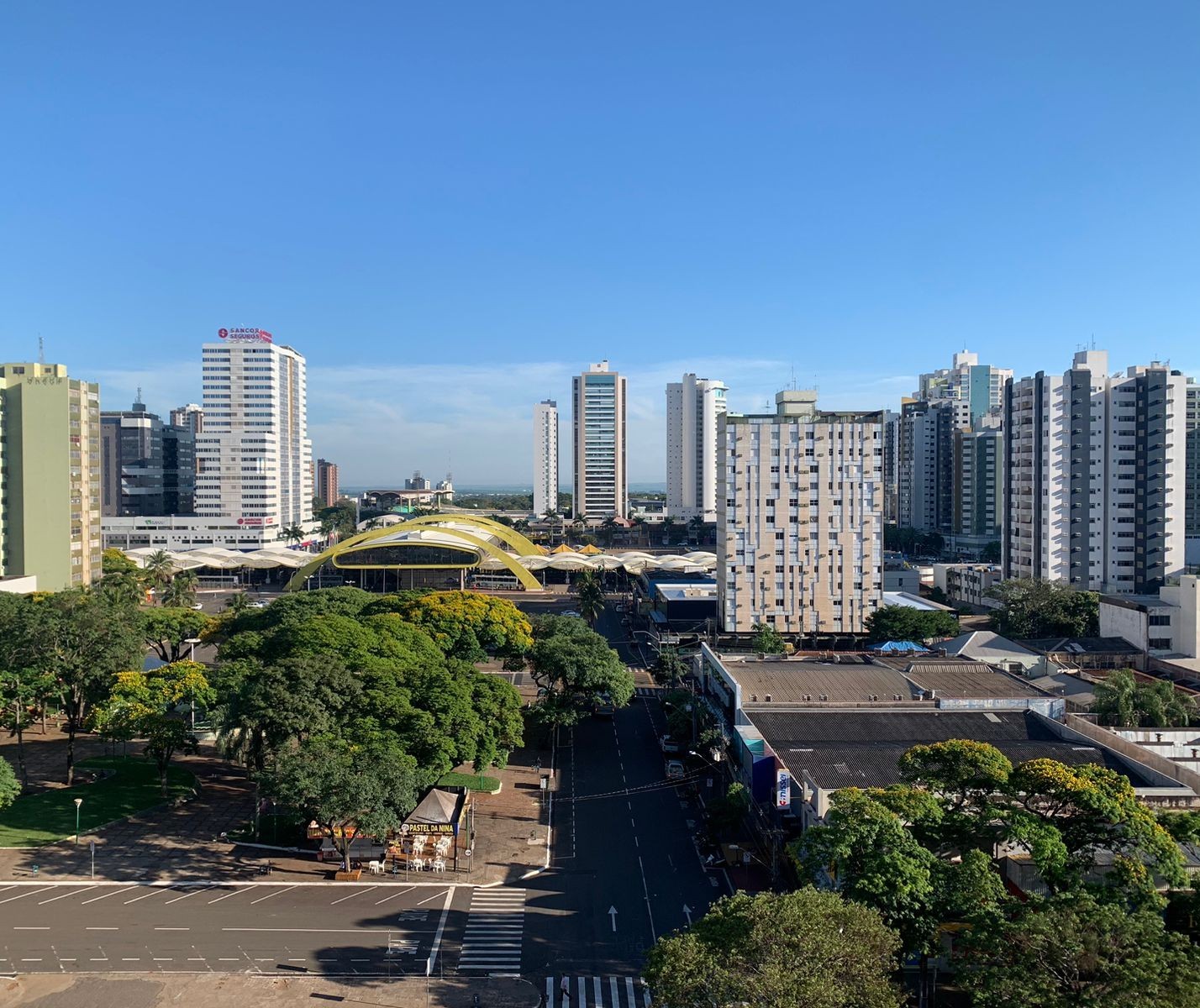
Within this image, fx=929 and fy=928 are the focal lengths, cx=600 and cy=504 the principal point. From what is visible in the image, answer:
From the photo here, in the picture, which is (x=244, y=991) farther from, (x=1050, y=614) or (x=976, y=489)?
(x=976, y=489)

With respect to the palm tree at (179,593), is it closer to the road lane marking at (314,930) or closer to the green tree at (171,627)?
the green tree at (171,627)

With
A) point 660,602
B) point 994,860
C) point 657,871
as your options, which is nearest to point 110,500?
point 660,602

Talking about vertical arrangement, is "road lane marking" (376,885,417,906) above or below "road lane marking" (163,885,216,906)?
below

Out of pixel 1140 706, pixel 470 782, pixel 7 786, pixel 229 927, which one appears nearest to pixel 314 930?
pixel 229 927

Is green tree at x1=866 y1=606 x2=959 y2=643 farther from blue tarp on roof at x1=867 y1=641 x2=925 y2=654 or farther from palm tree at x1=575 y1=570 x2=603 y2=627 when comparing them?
palm tree at x1=575 y1=570 x2=603 y2=627

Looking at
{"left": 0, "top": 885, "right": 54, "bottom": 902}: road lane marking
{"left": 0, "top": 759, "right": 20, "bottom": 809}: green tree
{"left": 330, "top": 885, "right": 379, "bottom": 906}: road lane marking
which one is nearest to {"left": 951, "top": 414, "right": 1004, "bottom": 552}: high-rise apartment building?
{"left": 330, "top": 885, "right": 379, "bottom": 906}: road lane marking
